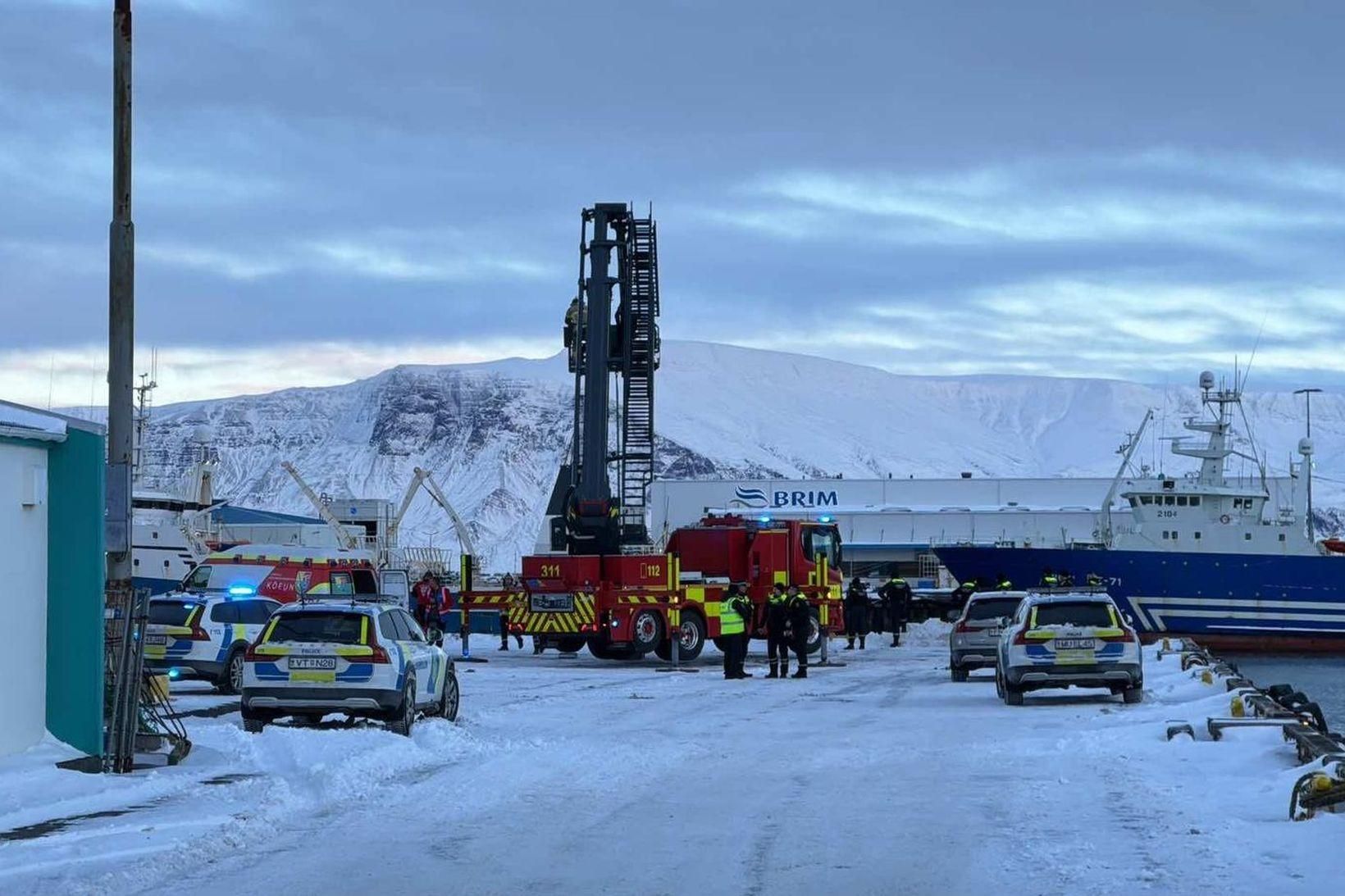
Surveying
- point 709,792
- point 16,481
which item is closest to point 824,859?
point 709,792

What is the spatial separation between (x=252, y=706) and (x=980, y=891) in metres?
11.1

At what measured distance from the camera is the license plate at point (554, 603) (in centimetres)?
3675

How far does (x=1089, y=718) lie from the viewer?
862 inches

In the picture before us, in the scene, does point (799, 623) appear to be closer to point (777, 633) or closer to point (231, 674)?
point (777, 633)

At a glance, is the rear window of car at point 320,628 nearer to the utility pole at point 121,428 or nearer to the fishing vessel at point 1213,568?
the utility pole at point 121,428

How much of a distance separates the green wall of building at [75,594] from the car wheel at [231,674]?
10523 mm

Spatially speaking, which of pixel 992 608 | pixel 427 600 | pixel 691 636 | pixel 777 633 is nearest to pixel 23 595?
pixel 777 633

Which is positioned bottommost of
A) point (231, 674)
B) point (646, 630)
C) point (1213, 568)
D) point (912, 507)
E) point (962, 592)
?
point (231, 674)

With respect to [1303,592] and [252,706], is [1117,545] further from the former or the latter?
[252,706]

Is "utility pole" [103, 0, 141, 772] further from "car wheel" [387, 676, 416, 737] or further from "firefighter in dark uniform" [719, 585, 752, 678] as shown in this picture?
"firefighter in dark uniform" [719, 585, 752, 678]

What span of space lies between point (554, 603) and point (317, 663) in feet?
58.5

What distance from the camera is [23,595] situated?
1578cm

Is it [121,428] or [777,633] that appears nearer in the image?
[121,428]

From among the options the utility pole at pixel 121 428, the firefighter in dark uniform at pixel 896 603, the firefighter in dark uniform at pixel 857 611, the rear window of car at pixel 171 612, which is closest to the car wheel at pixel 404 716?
the utility pole at pixel 121 428
